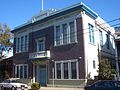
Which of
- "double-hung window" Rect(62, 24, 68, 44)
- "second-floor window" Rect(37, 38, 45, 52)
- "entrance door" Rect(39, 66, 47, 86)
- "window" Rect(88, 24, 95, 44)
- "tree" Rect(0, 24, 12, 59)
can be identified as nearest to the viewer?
"window" Rect(88, 24, 95, 44)

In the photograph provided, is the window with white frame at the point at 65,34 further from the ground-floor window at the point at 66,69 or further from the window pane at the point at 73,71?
the window pane at the point at 73,71

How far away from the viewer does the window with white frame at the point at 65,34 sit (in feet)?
94.7

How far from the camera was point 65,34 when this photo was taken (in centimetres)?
2980

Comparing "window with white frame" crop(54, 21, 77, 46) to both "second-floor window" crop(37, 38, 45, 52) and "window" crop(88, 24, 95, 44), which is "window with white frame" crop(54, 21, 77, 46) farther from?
"second-floor window" crop(37, 38, 45, 52)

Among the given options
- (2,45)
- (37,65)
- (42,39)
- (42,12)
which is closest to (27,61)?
(37,65)

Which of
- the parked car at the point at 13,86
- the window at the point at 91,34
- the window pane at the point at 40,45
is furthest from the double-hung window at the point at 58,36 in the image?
the parked car at the point at 13,86

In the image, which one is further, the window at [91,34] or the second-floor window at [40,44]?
the second-floor window at [40,44]

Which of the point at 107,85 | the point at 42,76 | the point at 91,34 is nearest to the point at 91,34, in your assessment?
the point at 91,34

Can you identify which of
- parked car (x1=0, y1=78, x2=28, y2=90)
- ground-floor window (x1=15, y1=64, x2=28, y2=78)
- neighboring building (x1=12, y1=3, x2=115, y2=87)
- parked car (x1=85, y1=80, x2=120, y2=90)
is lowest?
parked car (x1=0, y1=78, x2=28, y2=90)

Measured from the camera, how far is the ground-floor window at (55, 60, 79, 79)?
2772 cm

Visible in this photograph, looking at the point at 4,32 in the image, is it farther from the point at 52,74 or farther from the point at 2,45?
the point at 52,74

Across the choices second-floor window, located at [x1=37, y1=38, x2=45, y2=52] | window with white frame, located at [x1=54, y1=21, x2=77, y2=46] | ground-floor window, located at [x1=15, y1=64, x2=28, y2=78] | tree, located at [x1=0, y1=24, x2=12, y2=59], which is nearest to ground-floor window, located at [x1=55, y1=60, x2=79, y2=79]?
window with white frame, located at [x1=54, y1=21, x2=77, y2=46]

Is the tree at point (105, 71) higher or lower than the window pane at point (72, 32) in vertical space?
lower

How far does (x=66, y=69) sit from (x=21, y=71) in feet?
36.2
